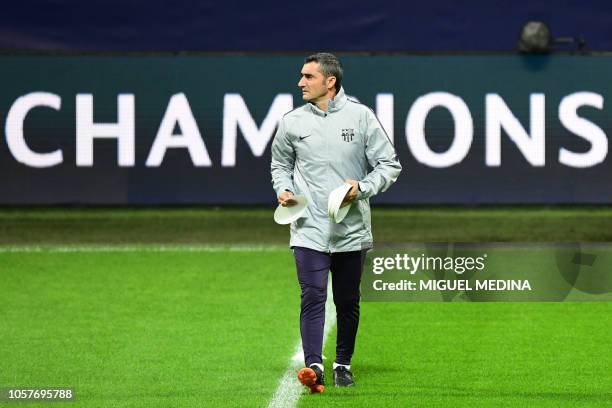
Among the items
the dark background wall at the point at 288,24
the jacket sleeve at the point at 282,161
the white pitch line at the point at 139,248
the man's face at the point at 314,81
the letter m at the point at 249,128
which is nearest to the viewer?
the man's face at the point at 314,81

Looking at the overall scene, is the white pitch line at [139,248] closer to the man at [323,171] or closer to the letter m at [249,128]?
the letter m at [249,128]

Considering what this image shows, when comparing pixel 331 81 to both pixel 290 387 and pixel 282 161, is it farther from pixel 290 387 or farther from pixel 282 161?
pixel 290 387

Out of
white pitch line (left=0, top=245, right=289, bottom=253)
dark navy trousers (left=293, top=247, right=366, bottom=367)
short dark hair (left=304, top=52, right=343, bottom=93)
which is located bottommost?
white pitch line (left=0, top=245, right=289, bottom=253)

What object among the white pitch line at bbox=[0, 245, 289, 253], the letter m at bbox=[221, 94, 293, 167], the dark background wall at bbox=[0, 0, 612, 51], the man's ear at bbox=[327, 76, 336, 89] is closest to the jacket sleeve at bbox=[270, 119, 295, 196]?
the man's ear at bbox=[327, 76, 336, 89]

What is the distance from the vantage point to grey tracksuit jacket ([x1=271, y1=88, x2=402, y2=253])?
7816 millimetres

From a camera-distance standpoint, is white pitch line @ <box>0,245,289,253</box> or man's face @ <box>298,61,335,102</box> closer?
man's face @ <box>298,61,335,102</box>

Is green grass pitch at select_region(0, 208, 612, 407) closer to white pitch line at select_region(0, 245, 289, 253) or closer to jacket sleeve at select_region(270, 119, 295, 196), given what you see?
white pitch line at select_region(0, 245, 289, 253)

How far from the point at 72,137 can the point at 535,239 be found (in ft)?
17.4

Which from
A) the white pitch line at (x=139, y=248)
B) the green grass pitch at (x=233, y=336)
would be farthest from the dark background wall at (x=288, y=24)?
the white pitch line at (x=139, y=248)

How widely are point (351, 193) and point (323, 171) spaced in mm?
289

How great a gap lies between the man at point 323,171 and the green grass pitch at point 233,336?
0.57 m

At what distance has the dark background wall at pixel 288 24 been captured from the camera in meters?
17.0

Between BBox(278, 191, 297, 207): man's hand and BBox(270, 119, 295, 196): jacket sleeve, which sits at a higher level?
BBox(270, 119, 295, 196): jacket sleeve

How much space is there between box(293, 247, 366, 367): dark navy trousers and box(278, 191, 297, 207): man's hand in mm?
274
